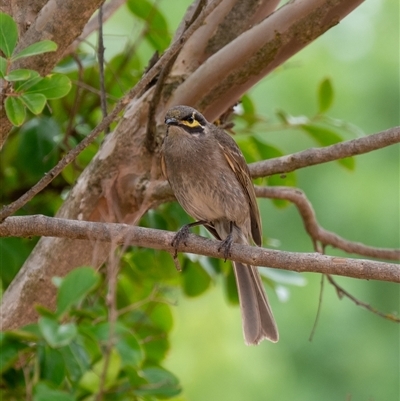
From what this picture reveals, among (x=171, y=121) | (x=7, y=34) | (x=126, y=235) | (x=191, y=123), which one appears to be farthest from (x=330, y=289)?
(x=7, y=34)

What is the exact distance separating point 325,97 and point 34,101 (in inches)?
84.0

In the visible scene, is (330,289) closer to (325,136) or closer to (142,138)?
(325,136)

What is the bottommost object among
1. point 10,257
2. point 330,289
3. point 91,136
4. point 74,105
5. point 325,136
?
point 10,257

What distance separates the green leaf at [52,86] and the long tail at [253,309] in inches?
69.8

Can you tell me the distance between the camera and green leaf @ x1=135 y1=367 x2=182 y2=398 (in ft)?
9.04

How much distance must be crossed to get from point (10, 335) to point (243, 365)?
5084mm

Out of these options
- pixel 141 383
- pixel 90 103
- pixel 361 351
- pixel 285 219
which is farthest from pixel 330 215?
pixel 141 383

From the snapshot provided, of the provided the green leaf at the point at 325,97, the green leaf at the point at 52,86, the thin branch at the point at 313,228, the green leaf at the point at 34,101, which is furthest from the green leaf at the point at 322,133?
the green leaf at the point at 34,101

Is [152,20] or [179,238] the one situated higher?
[152,20]

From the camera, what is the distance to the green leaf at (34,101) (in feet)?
8.15

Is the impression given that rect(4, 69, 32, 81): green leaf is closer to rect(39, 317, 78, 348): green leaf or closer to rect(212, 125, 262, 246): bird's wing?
rect(39, 317, 78, 348): green leaf

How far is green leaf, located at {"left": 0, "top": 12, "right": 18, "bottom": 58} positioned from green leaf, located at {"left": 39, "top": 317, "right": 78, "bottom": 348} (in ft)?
2.88

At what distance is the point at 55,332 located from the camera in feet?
6.82

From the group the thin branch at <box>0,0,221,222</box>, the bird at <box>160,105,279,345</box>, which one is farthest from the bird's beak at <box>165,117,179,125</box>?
the thin branch at <box>0,0,221,222</box>
